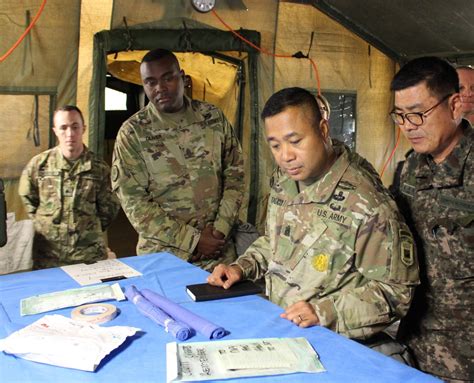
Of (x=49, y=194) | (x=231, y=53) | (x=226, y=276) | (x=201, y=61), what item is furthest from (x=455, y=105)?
(x=201, y=61)

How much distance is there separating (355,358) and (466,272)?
1.91 ft

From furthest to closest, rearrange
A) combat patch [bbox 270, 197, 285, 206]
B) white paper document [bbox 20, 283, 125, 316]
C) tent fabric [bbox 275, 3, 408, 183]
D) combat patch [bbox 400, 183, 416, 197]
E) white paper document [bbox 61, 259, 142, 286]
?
tent fabric [bbox 275, 3, 408, 183], white paper document [bbox 61, 259, 142, 286], combat patch [bbox 270, 197, 285, 206], combat patch [bbox 400, 183, 416, 197], white paper document [bbox 20, 283, 125, 316]

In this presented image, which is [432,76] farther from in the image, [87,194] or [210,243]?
[87,194]

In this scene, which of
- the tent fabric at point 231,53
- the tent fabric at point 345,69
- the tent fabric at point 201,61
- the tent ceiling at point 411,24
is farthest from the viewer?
the tent fabric at point 345,69

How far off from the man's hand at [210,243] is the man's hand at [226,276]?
0.94m

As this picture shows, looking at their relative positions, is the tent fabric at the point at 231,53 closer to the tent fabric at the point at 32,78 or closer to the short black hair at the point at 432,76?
the tent fabric at the point at 32,78

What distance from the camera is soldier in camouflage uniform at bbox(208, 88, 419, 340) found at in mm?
1729

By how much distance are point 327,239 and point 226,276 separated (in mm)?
476

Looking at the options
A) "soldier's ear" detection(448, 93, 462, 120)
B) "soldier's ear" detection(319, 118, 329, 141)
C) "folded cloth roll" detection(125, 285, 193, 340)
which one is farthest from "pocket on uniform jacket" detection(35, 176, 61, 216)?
"soldier's ear" detection(448, 93, 462, 120)

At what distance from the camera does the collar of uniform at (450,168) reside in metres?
1.86

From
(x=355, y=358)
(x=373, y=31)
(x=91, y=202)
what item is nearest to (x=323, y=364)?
(x=355, y=358)

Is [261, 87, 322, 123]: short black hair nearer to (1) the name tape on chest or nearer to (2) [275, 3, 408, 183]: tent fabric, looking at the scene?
(1) the name tape on chest

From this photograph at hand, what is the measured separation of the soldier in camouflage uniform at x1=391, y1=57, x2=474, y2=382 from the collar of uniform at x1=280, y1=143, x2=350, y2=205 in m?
0.24

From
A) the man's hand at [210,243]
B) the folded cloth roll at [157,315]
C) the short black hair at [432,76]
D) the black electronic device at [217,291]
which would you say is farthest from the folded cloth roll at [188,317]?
the man's hand at [210,243]
